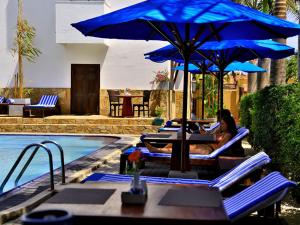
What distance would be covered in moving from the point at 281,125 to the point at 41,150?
27.6 ft

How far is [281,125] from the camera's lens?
27.5 ft

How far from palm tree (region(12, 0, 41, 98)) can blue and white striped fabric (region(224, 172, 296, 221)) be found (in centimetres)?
1709

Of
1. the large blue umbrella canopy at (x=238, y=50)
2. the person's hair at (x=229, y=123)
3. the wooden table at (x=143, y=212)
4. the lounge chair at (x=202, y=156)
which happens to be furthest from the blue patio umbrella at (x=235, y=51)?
the wooden table at (x=143, y=212)

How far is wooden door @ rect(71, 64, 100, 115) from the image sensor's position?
861 inches

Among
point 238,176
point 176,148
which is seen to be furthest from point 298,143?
point 176,148

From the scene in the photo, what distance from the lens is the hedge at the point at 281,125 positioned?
685 cm

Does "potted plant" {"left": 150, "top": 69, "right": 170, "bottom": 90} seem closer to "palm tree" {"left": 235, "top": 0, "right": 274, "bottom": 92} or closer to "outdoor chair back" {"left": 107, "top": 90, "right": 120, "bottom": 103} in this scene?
"outdoor chair back" {"left": 107, "top": 90, "right": 120, "bottom": 103}

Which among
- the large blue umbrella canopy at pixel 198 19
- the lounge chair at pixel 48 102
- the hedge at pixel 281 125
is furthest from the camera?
the lounge chair at pixel 48 102

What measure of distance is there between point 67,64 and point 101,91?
6.28ft

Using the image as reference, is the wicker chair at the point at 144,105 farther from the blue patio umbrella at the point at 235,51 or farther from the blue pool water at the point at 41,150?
the blue patio umbrella at the point at 235,51

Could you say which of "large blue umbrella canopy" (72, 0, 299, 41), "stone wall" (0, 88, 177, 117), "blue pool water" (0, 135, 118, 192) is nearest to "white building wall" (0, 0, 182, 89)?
"stone wall" (0, 88, 177, 117)

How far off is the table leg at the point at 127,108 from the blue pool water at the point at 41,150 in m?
2.81

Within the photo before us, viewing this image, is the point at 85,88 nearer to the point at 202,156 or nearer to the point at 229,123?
the point at 229,123

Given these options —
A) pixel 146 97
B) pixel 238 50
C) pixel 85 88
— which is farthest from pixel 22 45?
pixel 238 50
